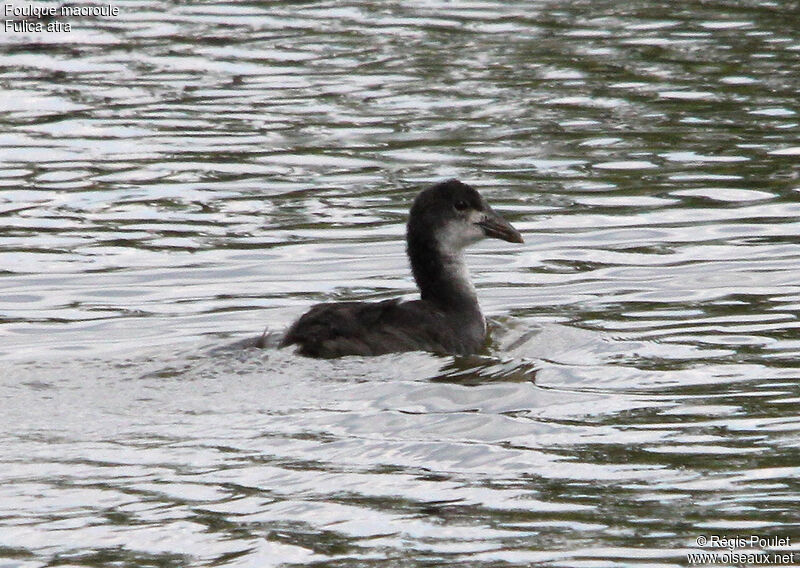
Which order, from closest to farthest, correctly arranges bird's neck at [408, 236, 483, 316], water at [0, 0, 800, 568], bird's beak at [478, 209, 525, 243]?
water at [0, 0, 800, 568]
bird's neck at [408, 236, 483, 316]
bird's beak at [478, 209, 525, 243]

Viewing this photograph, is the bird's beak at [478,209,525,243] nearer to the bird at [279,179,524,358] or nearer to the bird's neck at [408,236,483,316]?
the bird at [279,179,524,358]

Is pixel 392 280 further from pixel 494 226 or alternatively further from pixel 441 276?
pixel 441 276

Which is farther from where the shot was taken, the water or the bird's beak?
the bird's beak

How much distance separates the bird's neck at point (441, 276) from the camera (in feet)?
45.0

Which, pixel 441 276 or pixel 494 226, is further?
pixel 494 226

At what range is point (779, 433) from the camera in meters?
10.7

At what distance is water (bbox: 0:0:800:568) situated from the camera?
9.40m

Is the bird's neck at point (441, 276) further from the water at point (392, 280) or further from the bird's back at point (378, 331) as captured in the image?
the water at point (392, 280)

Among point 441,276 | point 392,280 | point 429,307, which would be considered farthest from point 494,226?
point 392,280

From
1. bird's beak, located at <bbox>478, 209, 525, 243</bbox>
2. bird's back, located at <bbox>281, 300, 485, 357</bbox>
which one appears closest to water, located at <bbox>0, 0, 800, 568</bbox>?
bird's back, located at <bbox>281, 300, 485, 357</bbox>

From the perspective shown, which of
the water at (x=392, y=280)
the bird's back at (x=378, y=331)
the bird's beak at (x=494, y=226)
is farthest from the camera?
the bird's beak at (x=494, y=226)

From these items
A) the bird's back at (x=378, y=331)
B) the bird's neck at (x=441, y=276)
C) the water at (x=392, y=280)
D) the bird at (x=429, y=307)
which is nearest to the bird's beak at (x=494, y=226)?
the bird at (x=429, y=307)

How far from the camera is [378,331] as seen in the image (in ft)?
41.9

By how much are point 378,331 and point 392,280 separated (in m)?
2.62
